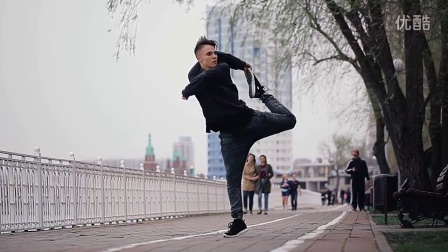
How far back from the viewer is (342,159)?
141625 mm

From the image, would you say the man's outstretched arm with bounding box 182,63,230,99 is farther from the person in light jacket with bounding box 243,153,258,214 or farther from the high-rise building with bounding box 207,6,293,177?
the person in light jacket with bounding box 243,153,258,214

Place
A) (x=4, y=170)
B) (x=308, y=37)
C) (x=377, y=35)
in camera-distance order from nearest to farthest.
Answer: (x=4, y=170), (x=377, y=35), (x=308, y=37)

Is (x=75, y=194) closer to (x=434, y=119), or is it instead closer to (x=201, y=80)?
(x=201, y=80)

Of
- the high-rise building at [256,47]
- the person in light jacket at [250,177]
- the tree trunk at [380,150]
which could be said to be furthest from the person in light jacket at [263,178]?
the tree trunk at [380,150]

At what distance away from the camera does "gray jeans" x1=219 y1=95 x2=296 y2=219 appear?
420 inches

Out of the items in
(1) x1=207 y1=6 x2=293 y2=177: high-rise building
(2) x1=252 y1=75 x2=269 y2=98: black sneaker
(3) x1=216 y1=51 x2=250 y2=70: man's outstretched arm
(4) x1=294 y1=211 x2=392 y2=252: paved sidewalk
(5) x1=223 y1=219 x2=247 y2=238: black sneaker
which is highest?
(1) x1=207 y1=6 x2=293 y2=177: high-rise building

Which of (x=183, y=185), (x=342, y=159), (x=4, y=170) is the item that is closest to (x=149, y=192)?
(x=183, y=185)

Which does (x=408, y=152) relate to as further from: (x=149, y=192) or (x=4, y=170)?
(x=4, y=170)

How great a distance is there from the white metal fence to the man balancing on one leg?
4715mm

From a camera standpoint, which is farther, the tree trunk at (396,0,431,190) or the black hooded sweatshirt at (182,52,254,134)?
the tree trunk at (396,0,431,190)

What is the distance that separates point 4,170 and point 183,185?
12905 mm

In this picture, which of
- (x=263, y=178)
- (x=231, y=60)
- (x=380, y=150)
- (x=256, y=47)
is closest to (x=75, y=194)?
(x=231, y=60)

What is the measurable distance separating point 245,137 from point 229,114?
41 cm

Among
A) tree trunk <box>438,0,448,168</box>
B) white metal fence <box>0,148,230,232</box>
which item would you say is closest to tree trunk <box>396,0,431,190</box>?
tree trunk <box>438,0,448,168</box>
